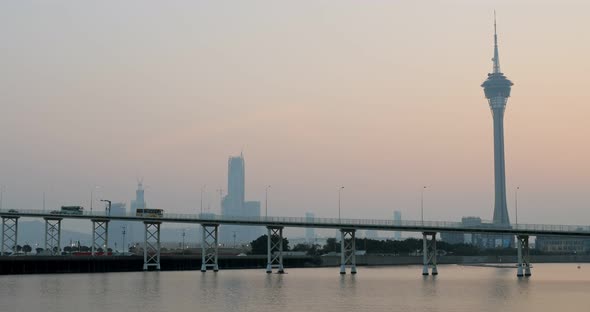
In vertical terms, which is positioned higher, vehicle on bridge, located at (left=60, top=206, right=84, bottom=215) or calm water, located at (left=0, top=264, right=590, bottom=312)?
vehicle on bridge, located at (left=60, top=206, right=84, bottom=215)

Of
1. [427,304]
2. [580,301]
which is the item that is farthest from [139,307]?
[580,301]

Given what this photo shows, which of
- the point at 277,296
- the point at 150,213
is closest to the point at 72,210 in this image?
the point at 150,213

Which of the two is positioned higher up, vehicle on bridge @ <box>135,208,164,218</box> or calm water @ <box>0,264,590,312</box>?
vehicle on bridge @ <box>135,208,164,218</box>

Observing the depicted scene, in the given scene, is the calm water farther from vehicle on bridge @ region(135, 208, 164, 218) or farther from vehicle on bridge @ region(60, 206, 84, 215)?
vehicle on bridge @ region(60, 206, 84, 215)

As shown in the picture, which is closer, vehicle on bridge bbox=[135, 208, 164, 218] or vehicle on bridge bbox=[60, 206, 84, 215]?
vehicle on bridge bbox=[135, 208, 164, 218]

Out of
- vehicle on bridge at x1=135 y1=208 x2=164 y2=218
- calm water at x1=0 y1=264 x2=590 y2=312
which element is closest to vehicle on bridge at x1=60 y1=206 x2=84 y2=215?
vehicle on bridge at x1=135 y1=208 x2=164 y2=218

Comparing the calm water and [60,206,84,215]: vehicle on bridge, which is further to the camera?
[60,206,84,215]: vehicle on bridge

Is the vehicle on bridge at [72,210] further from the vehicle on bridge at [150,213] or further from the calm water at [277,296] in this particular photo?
the calm water at [277,296]

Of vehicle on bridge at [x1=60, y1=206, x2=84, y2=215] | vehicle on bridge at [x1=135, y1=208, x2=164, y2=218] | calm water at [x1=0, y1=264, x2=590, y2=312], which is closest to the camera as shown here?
calm water at [x1=0, y1=264, x2=590, y2=312]

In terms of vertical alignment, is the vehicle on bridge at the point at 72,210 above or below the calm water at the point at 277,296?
above

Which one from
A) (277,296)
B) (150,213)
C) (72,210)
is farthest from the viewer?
(72,210)

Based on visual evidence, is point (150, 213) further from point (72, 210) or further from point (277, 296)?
point (277, 296)

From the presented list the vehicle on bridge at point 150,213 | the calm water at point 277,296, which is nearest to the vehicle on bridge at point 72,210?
the vehicle on bridge at point 150,213

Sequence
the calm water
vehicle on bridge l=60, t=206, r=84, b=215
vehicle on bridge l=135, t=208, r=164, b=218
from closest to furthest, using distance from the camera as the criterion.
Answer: the calm water, vehicle on bridge l=135, t=208, r=164, b=218, vehicle on bridge l=60, t=206, r=84, b=215
